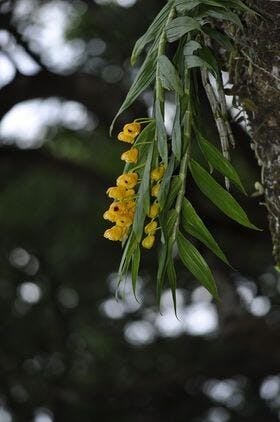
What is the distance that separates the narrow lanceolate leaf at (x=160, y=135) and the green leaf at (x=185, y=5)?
152 mm

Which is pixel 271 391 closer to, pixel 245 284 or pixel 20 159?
pixel 245 284

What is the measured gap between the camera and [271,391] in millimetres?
3943

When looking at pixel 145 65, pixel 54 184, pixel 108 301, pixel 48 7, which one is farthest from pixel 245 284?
pixel 145 65

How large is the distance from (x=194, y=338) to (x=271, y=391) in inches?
18.2

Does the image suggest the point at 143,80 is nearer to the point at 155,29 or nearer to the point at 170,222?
the point at 155,29

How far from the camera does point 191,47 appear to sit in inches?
47.6

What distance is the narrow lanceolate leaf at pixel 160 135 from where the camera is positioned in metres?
1.16

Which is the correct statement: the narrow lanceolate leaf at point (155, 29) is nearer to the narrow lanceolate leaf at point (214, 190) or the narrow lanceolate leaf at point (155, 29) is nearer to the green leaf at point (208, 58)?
the green leaf at point (208, 58)

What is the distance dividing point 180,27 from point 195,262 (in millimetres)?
342

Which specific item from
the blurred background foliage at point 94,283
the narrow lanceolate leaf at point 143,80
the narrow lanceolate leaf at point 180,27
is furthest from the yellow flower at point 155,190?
the blurred background foliage at point 94,283

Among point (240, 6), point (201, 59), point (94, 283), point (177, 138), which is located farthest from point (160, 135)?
point (94, 283)

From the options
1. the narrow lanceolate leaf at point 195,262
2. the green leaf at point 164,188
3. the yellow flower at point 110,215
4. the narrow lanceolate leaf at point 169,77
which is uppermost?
the narrow lanceolate leaf at point 169,77

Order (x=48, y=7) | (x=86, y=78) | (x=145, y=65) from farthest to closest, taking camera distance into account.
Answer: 1. (x=48, y=7)
2. (x=86, y=78)
3. (x=145, y=65)

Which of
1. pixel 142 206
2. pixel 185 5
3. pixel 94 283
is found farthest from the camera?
pixel 94 283
